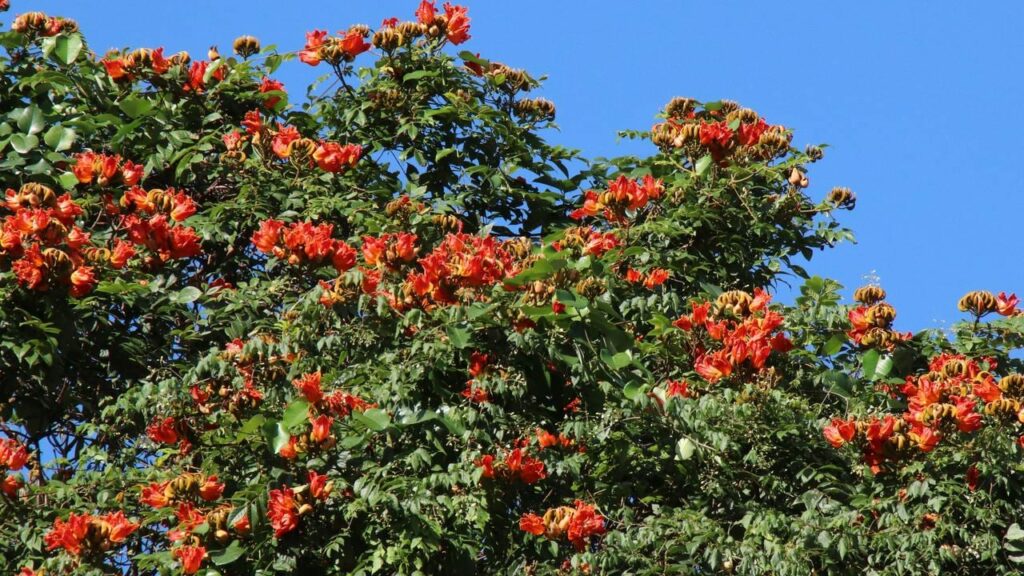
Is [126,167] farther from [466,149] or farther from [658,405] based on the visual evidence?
[658,405]

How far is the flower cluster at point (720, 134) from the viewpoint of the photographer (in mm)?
7156

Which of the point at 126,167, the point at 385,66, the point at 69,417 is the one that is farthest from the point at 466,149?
the point at 69,417

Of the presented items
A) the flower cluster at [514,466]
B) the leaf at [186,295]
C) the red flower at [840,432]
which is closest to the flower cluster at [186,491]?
the flower cluster at [514,466]

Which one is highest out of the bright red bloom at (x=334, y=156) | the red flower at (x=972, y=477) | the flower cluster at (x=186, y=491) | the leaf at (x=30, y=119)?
the leaf at (x=30, y=119)

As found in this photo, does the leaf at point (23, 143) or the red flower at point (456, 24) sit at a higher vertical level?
the red flower at point (456, 24)

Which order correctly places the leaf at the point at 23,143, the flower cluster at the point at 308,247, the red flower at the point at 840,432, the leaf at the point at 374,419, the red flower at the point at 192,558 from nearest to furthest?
the red flower at the point at 192,558 < the leaf at the point at 374,419 < the red flower at the point at 840,432 < the flower cluster at the point at 308,247 < the leaf at the point at 23,143

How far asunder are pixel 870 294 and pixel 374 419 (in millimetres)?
2205

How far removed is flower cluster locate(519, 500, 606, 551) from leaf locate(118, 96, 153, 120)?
3.00 meters

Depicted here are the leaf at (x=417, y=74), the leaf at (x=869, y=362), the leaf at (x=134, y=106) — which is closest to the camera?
the leaf at (x=869, y=362)

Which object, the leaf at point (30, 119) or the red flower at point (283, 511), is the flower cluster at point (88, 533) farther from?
the leaf at point (30, 119)

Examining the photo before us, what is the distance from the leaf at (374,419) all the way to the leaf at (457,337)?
1.04 ft

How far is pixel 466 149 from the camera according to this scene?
777 centimetres

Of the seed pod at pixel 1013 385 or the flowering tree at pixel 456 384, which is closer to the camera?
the flowering tree at pixel 456 384

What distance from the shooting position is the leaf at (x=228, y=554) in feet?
16.8
